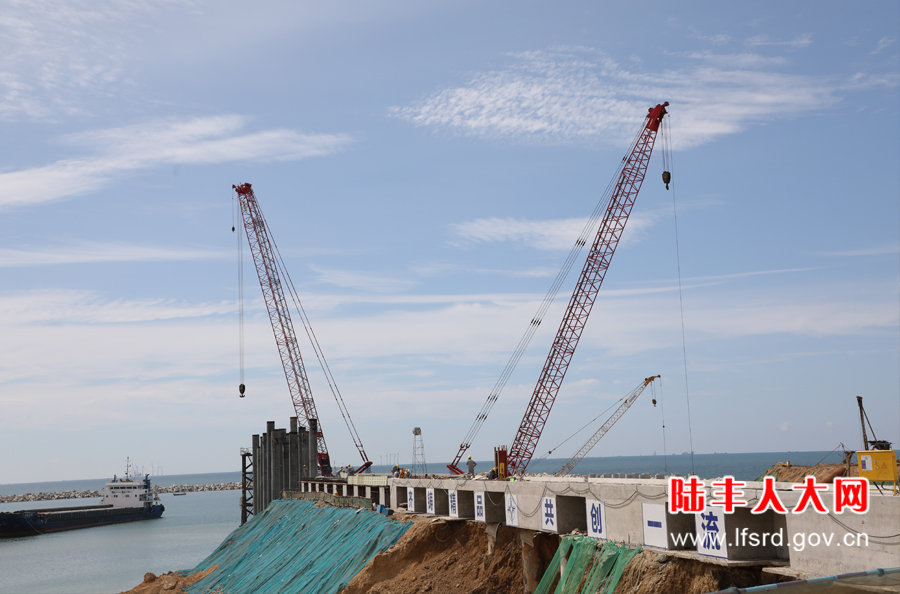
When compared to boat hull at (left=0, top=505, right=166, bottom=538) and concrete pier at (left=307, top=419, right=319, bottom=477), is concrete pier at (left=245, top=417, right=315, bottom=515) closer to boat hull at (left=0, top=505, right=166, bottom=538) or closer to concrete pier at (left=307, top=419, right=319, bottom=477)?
concrete pier at (left=307, top=419, right=319, bottom=477)

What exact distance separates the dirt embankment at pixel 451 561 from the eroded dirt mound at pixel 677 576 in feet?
23.3

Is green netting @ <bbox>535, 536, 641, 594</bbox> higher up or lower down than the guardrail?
higher up

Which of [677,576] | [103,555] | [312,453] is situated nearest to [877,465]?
[677,576]

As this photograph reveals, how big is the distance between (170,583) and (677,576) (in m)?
39.5

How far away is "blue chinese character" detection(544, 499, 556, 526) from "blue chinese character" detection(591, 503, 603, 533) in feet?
7.55

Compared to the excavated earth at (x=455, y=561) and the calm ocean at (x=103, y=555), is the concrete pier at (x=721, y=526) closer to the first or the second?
the excavated earth at (x=455, y=561)

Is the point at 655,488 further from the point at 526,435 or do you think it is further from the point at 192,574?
the point at 526,435

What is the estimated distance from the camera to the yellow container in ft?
49.4

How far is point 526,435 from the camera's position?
71.1 meters

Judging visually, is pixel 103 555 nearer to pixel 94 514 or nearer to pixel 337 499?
pixel 94 514

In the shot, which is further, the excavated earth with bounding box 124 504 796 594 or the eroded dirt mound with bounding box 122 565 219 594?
the eroded dirt mound with bounding box 122 565 219 594

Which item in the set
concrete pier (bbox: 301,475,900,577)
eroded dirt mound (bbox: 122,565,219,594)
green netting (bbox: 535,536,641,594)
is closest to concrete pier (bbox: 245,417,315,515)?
eroded dirt mound (bbox: 122,565,219,594)

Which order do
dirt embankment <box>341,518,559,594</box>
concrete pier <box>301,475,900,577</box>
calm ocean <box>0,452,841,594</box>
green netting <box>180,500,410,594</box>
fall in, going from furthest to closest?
calm ocean <box>0,452,841,594</box>
green netting <box>180,500,410,594</box>
dirt embankment <box>341,518,559,594</box>
concrete pier <box>301,475,900,577</box>

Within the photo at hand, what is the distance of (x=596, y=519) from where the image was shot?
21.5m
